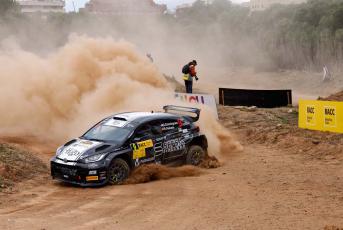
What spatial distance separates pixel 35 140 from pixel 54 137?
81cm

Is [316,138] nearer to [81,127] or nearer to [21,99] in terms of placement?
[81,127]

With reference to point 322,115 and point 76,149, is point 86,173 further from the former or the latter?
point 322,115

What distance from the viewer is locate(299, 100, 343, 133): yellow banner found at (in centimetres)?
1633

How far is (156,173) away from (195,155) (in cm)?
165

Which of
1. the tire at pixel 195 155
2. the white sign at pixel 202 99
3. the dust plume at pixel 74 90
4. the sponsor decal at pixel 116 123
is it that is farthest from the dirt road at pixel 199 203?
the white sign at pixel 202 99

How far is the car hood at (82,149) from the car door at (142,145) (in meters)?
0.55

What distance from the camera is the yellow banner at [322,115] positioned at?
16.3m

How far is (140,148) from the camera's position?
12516mm

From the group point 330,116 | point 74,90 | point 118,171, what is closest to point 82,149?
point 118,171

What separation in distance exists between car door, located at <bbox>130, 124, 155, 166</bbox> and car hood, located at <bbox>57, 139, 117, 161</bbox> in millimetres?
545

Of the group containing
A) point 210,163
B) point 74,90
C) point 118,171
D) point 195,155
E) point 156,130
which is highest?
point 74,90

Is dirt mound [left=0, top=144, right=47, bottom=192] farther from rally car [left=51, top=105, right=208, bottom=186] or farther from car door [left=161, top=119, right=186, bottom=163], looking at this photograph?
car door [left=161, top=119, right=186, bottom=163]

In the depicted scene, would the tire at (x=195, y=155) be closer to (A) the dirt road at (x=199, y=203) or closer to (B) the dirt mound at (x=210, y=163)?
(B) the dirt mound at (x=210, y=163)

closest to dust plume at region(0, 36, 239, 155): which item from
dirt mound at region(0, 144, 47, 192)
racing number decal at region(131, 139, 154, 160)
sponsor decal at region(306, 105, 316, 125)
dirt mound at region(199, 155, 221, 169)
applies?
dirt mound at region(199, 155, 221, 169)
